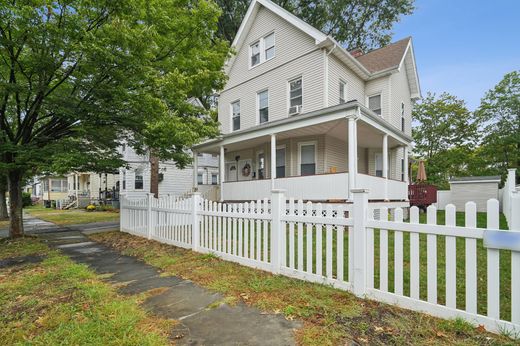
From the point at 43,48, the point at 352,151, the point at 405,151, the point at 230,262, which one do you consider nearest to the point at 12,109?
the point at 43,48

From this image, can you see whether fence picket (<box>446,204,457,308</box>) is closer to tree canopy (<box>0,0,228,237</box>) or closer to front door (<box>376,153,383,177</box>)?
tree canopy (<box>0,0,228,237</box>)

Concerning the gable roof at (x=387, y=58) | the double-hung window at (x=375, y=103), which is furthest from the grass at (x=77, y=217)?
the gable roof at (x=387, y=58)

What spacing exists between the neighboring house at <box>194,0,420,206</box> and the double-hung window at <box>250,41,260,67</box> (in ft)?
0.18

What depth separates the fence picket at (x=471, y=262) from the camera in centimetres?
285

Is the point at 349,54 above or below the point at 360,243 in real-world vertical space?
above

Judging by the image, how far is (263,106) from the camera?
48.5 ft

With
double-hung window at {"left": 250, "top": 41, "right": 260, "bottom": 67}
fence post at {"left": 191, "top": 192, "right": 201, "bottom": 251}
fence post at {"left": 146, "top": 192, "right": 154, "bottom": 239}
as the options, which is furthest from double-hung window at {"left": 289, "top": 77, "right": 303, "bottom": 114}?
fence post at {"left": 191, "top": 192, "right": 201, "bottom": 251}

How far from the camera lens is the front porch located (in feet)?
31.9

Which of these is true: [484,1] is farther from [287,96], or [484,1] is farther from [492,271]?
[492,271]

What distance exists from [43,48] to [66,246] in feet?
16.6

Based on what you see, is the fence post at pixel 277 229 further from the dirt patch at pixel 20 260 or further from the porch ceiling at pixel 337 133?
the porch ceiling at pixel 337 133

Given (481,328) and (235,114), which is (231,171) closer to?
(235,114)

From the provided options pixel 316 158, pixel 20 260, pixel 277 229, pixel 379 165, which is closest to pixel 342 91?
pixel 316 158

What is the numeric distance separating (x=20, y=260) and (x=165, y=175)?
57.7ft
